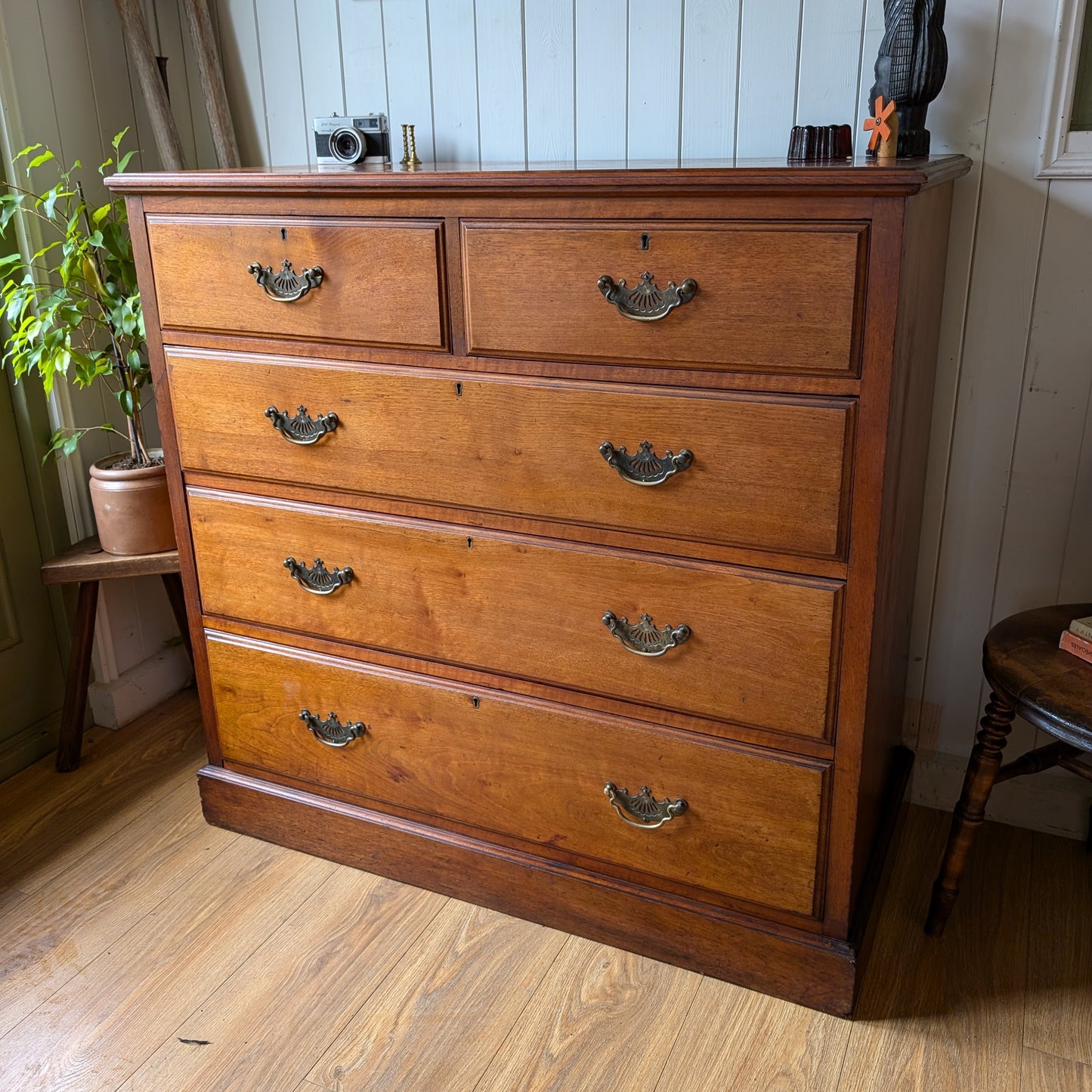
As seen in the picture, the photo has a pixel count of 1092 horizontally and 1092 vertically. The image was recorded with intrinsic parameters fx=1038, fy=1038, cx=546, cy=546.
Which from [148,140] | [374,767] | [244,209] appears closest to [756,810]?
[374,767]

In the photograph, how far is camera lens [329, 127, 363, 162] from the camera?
1.68m

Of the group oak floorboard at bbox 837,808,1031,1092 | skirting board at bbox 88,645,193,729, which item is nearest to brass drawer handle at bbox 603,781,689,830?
oak floorboard at bbox 837,808,1031,1092

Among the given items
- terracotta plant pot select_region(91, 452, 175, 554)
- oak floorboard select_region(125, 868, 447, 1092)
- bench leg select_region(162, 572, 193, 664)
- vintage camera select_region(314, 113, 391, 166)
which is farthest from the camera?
bench leg select_region(162, 572, 193, 664)

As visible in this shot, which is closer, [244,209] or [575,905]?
[244,209]

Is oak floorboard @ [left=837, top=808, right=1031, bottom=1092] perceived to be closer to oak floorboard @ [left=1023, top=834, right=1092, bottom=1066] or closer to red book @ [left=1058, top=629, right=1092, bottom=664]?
oak floorboard @ [left=1023, top=834, right=1092, bottom=1066]

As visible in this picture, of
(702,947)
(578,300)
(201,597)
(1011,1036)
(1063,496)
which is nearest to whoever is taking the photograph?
(578,300)

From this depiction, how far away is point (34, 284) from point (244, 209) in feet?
2.05

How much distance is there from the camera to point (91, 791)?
6.63ft

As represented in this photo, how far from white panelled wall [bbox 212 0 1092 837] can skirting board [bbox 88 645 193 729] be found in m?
1.21

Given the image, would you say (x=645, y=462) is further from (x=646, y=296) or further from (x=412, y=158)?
(x=412, y=158)

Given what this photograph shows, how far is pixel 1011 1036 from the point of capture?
4.64 ft

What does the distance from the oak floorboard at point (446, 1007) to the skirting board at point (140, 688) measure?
96cm

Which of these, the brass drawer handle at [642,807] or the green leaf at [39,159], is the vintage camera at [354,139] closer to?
the green leaf at [39,159]

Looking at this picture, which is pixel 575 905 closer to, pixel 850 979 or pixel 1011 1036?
pixel 850 979
